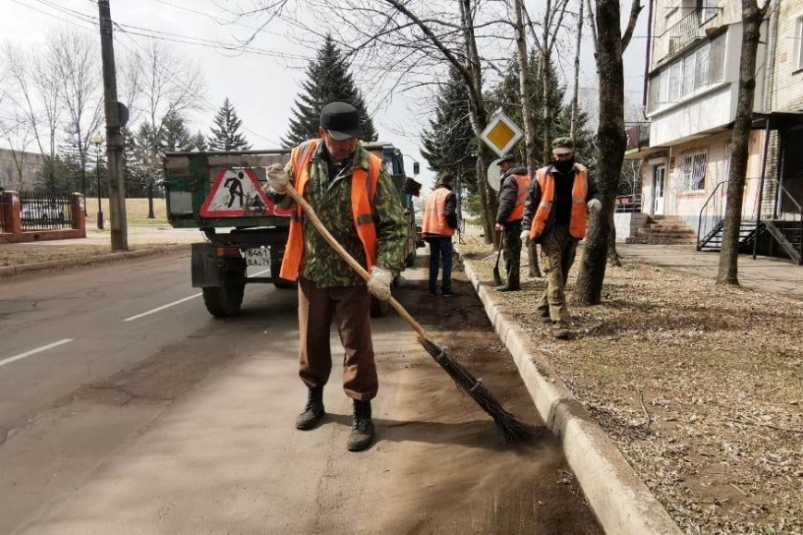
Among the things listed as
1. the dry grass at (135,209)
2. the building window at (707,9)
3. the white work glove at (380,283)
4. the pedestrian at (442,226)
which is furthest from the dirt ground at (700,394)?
the dry grass at (135,209)

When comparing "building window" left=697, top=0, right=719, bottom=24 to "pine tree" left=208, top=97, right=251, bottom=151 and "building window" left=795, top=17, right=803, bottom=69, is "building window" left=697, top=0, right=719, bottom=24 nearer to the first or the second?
"building window" left=795, top=17, right=803, bottom=69

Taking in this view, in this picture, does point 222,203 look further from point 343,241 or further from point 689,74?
point 689,74

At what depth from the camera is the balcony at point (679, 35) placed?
71.5ft

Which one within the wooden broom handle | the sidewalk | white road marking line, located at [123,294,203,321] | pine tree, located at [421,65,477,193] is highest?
pine tree, located at [421,65,477,193]

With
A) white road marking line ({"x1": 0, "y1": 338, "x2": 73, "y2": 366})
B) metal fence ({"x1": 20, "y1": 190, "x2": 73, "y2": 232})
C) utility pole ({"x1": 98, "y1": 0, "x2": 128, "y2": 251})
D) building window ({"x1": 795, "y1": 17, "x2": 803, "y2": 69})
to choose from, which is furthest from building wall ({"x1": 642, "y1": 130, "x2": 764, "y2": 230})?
metal fence ({"x1": 20, "y1": 190, "x2": 73, "y2": 232})

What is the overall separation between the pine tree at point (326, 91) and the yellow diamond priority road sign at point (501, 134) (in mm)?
2145

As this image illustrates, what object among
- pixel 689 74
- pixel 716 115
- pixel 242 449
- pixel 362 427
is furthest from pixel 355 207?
pixel 689 74

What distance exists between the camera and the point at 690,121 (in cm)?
2012

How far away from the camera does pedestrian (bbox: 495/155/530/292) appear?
8016mm

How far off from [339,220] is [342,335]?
727 mm

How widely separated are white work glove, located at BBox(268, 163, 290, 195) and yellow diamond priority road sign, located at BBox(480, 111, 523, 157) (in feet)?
19.5

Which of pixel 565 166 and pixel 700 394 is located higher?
pixel 565 166

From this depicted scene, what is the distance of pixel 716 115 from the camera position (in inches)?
723

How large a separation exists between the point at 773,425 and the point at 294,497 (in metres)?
2.71
